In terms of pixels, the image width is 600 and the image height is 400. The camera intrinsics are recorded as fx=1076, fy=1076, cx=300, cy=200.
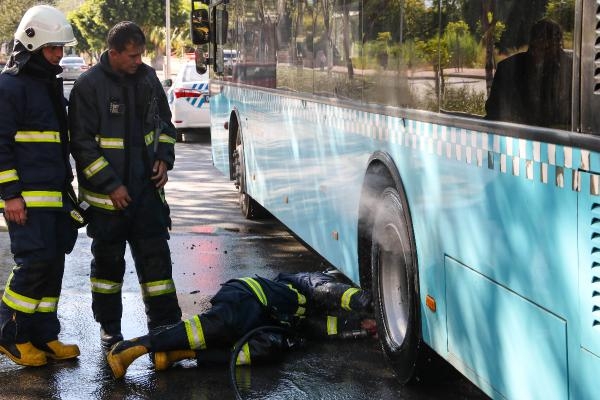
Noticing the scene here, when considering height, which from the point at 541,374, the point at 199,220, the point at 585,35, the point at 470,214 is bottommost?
the point at 199,220

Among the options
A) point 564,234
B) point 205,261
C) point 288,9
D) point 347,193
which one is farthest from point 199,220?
point 564,234

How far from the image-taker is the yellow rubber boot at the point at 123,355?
584cm

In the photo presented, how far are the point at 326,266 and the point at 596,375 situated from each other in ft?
19.2

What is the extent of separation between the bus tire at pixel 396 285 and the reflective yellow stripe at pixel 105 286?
5.24 ft

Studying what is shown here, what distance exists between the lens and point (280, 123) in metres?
8.98

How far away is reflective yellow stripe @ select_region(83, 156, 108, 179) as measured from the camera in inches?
245

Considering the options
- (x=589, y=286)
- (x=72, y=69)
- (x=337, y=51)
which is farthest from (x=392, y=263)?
(x=72, y=69)

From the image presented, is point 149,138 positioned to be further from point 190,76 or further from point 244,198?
point 190,76

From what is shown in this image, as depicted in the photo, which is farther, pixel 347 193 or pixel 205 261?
pixel 205 261

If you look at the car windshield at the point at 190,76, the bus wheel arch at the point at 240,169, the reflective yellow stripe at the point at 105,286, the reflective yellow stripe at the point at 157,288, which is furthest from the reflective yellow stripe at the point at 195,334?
the car windshield at the point at 190,76

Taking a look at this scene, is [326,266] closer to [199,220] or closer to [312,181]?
[312,181]

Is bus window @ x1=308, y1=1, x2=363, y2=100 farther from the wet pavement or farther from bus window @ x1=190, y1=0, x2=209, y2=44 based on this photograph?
bus window @ x1=190, y1=0, x2=209, y2=44

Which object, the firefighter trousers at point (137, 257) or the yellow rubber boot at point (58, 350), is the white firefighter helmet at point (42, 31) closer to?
the firefighter trousers at point (137, 257)

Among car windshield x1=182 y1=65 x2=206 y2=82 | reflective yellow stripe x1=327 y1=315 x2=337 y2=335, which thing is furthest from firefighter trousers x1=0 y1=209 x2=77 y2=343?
car windshield x1=182 y1=65 x2=206 y2=82
